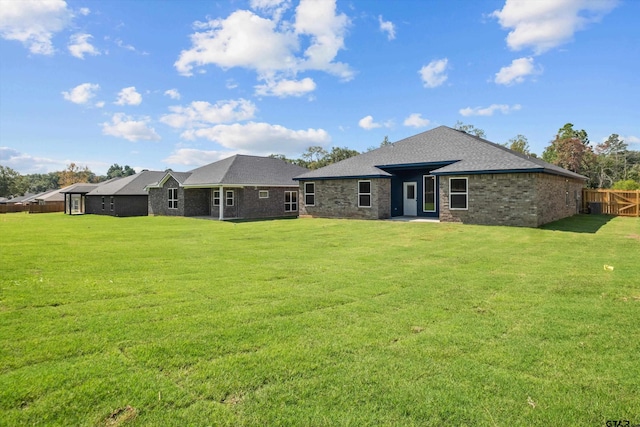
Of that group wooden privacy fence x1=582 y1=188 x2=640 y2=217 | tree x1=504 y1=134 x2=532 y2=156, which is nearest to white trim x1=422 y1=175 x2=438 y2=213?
wooden privacy fence x1=582 y1=188 x2=640 y2=217

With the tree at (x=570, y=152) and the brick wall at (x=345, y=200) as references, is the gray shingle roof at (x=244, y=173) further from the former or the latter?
the tree at (x=570, y=152)

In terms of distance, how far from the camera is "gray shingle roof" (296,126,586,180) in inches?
650

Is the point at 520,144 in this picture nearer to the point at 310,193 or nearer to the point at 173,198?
the point at 310,193

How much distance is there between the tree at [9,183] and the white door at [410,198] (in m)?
79.6

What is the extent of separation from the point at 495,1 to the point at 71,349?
55.4 ft

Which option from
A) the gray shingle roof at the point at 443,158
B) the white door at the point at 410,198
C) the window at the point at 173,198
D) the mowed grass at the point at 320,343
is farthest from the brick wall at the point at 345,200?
the mowed grass at the point at 320,343

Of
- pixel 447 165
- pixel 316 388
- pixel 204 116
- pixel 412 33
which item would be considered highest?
pixel 412 33

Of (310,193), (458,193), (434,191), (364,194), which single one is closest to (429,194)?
(434,191)

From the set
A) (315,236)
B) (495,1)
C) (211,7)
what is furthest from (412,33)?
(315,236)

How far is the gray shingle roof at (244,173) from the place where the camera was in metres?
24.5

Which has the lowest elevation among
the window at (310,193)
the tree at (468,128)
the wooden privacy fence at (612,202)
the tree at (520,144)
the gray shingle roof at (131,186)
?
the wooden privacy fence at (612,202)

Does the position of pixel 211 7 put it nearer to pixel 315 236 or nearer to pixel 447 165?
pixel 315 236

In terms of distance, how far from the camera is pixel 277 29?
55.0 feet

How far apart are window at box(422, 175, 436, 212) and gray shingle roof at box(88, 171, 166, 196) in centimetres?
2395
